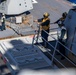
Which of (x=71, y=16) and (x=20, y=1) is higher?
(x=71, y=16)

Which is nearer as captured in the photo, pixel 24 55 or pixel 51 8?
pixel 24 55

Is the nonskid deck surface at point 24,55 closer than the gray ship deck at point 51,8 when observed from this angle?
Yes

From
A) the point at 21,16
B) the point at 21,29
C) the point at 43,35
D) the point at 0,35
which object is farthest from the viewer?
the point at 21,16

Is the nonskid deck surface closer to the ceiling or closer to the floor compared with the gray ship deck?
closer to the ceiling

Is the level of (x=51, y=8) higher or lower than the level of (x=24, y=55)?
lower

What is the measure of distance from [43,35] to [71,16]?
6.47 ft

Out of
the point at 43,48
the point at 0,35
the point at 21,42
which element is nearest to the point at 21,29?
the point at 0,35

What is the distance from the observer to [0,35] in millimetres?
12859

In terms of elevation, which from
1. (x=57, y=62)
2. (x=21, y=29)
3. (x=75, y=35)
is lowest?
(x=21, y=29)

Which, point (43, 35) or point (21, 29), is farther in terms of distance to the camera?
point (21, 29)

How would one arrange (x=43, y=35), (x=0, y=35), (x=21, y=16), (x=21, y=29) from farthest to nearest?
(x=21, y=16)
(x=21, y=29)
(x=0, y=35)
(x=43, y=35)

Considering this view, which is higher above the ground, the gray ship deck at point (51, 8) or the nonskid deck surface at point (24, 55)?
the nonskid deck surface at point (24, 55)

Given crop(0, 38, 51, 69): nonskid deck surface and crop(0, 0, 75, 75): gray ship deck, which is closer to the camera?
crop(0, 38, 51, 69): nonskid deck surface

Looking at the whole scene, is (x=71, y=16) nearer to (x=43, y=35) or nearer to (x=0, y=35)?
(x=43, y=35)
